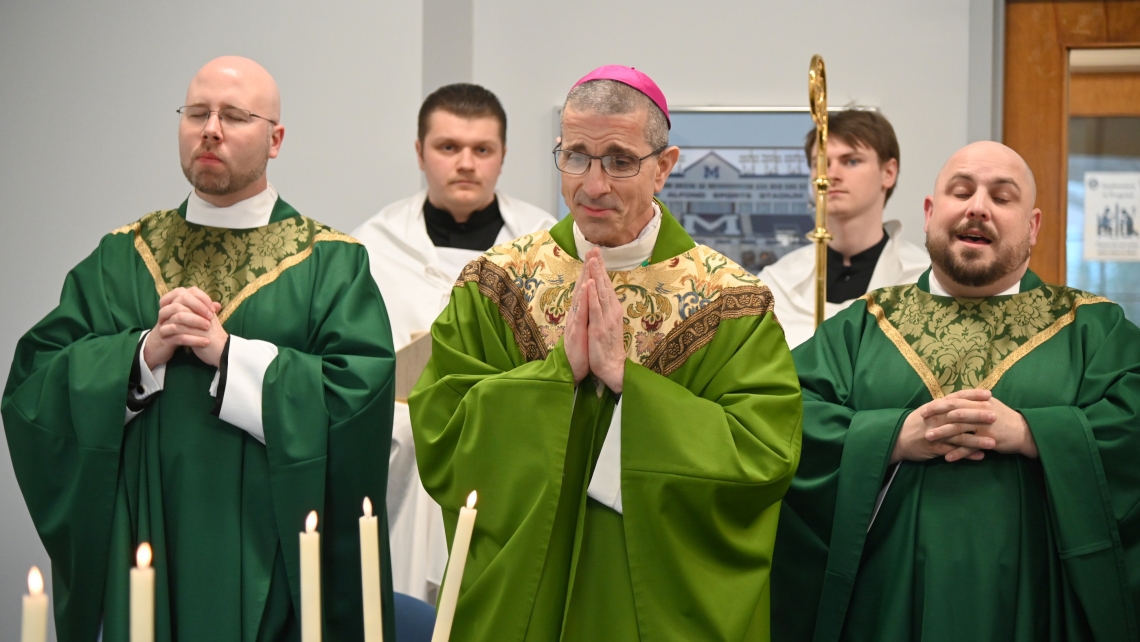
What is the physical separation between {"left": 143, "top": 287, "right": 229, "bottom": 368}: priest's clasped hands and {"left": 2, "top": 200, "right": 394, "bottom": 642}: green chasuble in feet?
0.23

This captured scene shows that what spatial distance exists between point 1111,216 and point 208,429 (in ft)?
15.5

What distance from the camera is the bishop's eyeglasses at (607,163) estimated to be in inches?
106

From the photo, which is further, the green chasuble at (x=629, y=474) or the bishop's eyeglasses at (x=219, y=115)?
the bishop's eyeglasses at (x=219, y=115)

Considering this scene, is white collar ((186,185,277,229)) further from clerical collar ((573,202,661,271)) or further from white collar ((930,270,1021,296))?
white collar ((930,270,1021,296))

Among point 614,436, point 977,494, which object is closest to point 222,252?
point 614,436

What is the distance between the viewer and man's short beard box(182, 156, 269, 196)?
3.26 meters

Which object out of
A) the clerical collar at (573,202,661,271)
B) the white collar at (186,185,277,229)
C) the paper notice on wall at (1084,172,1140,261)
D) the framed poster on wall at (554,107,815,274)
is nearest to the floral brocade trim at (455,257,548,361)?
the clerical collar at (573,202,661,271)

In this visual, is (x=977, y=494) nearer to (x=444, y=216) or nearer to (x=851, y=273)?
(x=851, y=273)

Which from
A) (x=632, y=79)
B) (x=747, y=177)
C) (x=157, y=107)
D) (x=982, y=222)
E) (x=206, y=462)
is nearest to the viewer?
(x=632, y=79)

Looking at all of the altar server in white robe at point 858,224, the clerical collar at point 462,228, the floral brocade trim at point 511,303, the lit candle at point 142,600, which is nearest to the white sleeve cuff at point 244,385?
the floral brocade trim at point 511,303

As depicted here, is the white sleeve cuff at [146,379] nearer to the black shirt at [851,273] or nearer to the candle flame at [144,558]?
the candle flame at [144,558]

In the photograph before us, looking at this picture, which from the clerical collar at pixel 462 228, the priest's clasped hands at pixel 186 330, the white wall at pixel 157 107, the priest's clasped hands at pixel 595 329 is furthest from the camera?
the white wall at pixel 157 107

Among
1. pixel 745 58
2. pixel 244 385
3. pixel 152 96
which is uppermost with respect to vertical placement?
pixel 745 58

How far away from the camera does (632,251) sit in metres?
2.88
